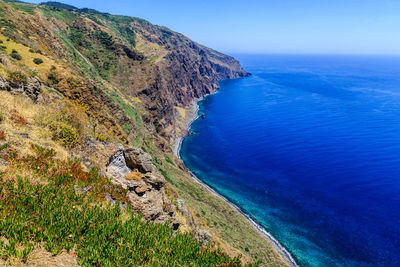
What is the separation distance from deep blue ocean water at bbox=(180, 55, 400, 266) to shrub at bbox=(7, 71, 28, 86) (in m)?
62.2

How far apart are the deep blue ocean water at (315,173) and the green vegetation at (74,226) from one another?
53.0 m

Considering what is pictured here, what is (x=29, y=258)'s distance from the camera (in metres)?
8.12

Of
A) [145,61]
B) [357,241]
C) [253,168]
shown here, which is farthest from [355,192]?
[145,61]

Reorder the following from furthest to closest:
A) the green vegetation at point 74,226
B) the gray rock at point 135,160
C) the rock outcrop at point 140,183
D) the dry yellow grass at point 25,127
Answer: the gray rock at point 135,160, the rock outcrop at point 140,183, the dry yellow grass at point 25,127, the green vegetation at point 74,226

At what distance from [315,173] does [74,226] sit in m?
89.5

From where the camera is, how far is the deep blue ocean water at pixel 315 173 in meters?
56.9

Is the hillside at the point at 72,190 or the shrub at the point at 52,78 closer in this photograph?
the hillside at the point at 72,190

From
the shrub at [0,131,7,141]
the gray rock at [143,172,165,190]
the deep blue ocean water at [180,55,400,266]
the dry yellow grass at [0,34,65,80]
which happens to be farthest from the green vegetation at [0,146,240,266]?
the deep blue ocean water at [180,55,400,266]

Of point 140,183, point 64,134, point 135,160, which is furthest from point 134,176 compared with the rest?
point 64,134

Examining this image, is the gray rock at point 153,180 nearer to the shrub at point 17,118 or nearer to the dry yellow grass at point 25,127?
the dry yellow grass at point 25,127

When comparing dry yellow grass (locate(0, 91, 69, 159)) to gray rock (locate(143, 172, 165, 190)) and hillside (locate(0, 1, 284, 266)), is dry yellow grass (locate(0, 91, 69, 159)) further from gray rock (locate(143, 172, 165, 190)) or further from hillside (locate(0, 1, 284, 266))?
gray rock (locate(143, 172, 165, 190))

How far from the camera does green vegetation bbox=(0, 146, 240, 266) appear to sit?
29.6 feet

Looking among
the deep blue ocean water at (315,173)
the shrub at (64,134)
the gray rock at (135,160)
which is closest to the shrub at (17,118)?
the shrub at (64,134)

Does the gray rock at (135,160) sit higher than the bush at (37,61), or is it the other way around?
the bush at (37,61)
